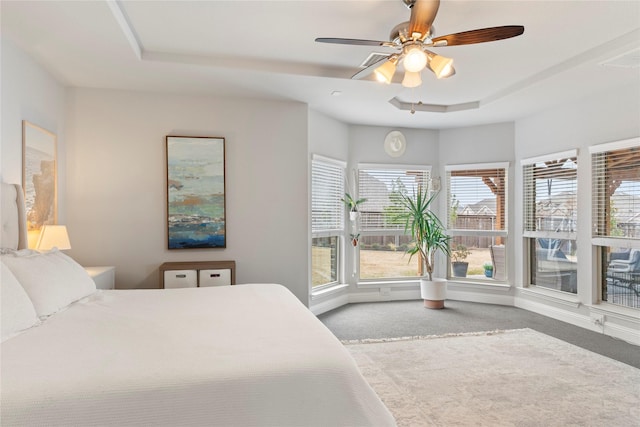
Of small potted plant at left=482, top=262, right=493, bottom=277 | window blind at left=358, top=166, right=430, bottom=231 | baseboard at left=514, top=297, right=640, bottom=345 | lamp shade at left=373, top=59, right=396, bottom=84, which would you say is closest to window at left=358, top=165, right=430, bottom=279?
window blind at left=358, top=166, right=430, bottom=231

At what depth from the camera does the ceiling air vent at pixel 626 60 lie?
127 inches

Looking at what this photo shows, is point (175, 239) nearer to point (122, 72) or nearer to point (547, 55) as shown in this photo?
point (122, 72)

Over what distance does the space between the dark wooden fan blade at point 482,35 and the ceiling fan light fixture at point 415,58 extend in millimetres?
110

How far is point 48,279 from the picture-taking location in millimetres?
2352

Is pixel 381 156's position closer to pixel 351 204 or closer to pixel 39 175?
pixel 351 204

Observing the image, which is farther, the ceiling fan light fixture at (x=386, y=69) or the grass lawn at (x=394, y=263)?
the grass lawn at (x=394, y=263)

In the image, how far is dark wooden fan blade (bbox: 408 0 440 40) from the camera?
2240 mm

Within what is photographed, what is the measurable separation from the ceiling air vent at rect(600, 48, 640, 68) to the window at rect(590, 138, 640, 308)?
0.88 metres

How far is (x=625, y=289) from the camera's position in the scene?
423 cm

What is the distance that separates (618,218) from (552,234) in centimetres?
89

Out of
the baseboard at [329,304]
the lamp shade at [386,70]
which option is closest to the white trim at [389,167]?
A: the baseboard at [329,304]

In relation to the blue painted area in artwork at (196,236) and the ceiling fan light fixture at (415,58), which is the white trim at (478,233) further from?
the ceiling fan light fixture at (415,58)

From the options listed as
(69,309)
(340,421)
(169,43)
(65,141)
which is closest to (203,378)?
(340,421)

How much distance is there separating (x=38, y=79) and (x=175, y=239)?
6.07 ft
